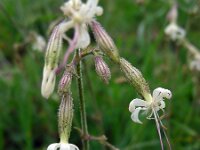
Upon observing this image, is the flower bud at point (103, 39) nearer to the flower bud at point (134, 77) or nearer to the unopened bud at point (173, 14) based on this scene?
the flower bud at point (134, 77)

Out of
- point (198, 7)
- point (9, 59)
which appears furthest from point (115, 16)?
point (198, 7)

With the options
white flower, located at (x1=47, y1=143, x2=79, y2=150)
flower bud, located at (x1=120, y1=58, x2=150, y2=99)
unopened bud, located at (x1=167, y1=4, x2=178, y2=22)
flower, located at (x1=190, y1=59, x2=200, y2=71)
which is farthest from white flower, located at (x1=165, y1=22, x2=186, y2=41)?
white flower, located at (x1=47, y1=143, x2=79, y2=150)

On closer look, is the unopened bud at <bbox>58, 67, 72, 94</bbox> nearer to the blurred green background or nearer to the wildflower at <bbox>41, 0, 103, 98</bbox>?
the wildflower at <bbox>41, 0, 103, 98</bbox>

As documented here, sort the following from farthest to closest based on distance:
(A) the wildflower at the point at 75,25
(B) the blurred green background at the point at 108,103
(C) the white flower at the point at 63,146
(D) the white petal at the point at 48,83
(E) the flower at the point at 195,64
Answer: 1. (E) the flower at the point at 195,64
2. (B) the blurred green background at the point at 108,103
3. (C) the white flower at the point at 63,146
4. (D) the white petal at the point at 48,83
5. (A) the wildflower at the point at 75,25

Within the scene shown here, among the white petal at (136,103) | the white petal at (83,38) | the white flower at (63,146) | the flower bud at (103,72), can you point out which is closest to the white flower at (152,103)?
the white petal at (136,103)

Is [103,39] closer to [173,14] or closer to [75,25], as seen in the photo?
[75,25]
